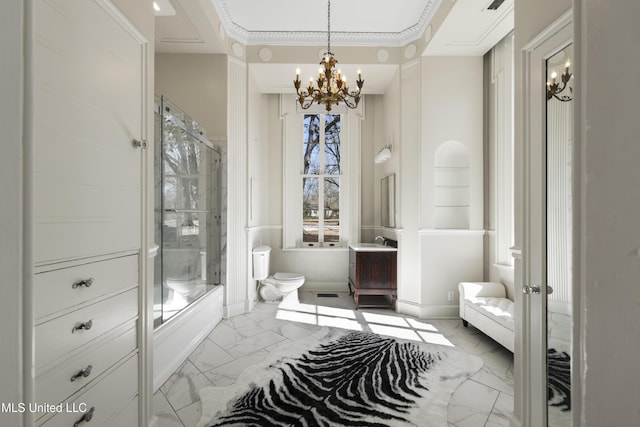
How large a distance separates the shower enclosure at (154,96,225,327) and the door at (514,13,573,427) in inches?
92.4

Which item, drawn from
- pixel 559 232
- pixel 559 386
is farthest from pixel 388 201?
pixel 559 386

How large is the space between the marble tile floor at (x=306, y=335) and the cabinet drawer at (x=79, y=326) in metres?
0.74

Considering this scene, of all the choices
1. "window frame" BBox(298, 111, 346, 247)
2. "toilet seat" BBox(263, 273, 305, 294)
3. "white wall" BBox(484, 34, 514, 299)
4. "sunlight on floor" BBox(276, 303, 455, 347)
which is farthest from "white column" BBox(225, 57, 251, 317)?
"white wall" BBox(484, 34, 514, 299)

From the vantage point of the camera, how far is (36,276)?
965 millimetres

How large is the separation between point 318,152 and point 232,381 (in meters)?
3.70

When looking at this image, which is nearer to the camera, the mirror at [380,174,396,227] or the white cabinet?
the white cabinet

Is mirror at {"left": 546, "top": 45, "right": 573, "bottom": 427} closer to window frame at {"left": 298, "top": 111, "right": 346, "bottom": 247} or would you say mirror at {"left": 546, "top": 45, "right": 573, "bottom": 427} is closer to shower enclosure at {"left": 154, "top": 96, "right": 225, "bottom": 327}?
shower enclosure at {"left": 154, "top": 96, "right": 225, "bottom": 327}

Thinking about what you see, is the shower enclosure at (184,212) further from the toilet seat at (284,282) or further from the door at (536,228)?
the door at (536,228)

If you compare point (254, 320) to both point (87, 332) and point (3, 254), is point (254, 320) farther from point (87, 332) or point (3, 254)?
point (3, 254)

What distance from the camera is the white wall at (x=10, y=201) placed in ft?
1.17

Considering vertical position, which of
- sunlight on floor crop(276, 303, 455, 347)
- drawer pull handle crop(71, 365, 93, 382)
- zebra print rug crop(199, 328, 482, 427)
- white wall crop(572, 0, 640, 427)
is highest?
white wall crop(572, 0, 640, 427)

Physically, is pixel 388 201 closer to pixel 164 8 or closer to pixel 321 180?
pixel 321 180

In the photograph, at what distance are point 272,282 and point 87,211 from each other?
3182 millimetres

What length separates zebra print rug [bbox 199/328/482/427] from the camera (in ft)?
5.92
